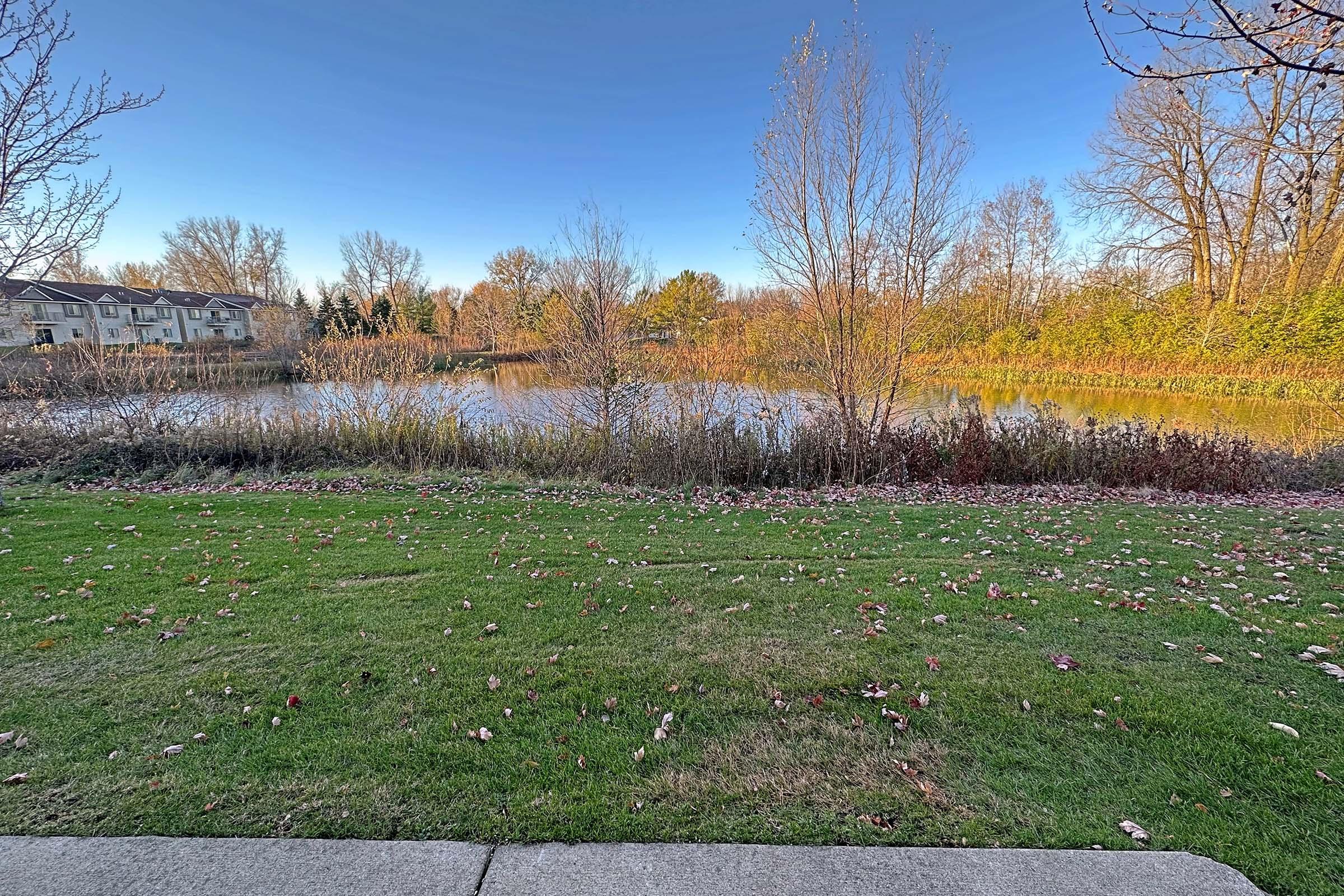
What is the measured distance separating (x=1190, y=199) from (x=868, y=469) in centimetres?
2061

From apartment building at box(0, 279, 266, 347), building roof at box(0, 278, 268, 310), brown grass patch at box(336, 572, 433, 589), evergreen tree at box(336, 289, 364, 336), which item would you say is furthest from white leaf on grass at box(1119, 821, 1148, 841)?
building roof at box(0, 278, 268, 310)

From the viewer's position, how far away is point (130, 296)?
40438 mm

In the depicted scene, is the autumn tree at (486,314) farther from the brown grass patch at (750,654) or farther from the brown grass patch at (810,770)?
the brown grass patch at (810,770)

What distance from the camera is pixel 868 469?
9086 mm

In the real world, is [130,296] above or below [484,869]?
above

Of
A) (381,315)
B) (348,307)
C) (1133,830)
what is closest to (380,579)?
(1133,830)

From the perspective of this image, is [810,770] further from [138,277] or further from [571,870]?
[138,277]

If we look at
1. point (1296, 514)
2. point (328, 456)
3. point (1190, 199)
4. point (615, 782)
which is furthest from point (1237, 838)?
point (1190, 199)

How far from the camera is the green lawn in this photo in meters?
1.91

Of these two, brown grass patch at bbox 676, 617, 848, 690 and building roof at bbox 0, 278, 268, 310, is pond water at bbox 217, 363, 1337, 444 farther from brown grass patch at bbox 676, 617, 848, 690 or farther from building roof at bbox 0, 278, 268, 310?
building roof at bbox 0, 278, 268, 310

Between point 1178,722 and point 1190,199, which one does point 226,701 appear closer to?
point 1178,722

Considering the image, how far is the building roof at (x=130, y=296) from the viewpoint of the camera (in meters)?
36.1

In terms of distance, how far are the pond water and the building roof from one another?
102 ft

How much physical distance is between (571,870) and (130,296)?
57668 mm
